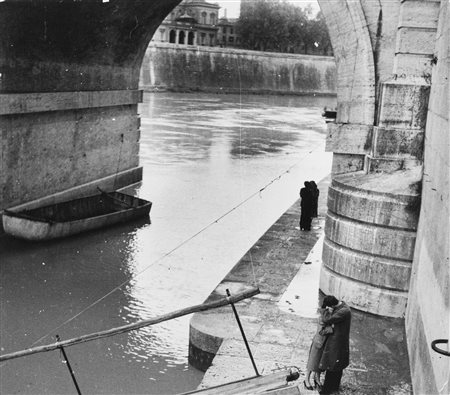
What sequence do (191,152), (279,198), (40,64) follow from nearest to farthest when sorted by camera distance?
(40,64) → (279,198) → (191,152)

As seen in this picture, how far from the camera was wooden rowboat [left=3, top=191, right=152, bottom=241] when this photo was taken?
36.4 feet

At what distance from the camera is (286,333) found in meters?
5.91

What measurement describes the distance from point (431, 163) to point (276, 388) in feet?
8.20

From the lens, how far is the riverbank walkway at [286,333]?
Answer: 5.11 m

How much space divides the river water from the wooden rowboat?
20cm

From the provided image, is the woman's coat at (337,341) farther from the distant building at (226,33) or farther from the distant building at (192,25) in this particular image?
the distant building at (226,33)

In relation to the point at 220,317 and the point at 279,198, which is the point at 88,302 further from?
the point at 279,198

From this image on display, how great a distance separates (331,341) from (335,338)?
0.04m

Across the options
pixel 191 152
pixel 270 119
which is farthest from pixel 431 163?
pixel 270 119

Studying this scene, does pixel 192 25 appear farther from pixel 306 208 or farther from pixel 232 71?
pixel 306 208

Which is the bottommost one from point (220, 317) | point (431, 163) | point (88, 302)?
point (88, 302)

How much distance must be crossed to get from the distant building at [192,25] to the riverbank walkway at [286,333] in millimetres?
48493

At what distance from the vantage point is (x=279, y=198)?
15938 mm

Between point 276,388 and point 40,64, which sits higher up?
point 40,64
